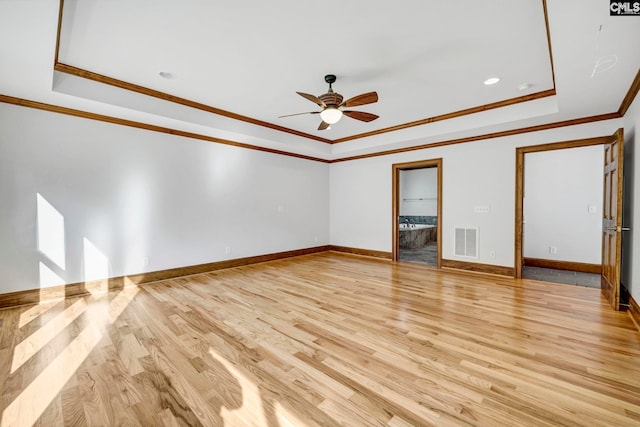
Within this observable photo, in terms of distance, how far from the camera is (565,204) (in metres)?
5.39

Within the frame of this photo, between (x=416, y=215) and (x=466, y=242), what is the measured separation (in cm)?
444

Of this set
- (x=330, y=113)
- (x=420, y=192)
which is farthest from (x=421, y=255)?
(x=330, y=113)

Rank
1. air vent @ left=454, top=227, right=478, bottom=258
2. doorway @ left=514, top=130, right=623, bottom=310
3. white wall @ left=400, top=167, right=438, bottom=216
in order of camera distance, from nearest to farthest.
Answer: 1. doorway @ left=514, top=130, right=623, bottom=310
2. air vent @ left=454, top=227, right=478, bottom=258
3. white wall @ left=400, top=167, right=438, bottom=216

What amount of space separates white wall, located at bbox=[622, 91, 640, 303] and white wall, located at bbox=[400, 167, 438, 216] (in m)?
5.48

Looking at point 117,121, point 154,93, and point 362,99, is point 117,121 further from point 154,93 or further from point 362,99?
point 362,99

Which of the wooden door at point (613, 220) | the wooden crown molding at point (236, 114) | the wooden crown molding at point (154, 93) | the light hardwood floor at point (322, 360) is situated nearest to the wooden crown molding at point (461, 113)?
the wooden crown molding at point (236, 114)

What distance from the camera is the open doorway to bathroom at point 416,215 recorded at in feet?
20.3

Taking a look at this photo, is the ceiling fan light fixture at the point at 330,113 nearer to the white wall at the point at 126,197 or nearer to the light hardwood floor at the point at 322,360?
the light hardwood floor at the point at 322,360

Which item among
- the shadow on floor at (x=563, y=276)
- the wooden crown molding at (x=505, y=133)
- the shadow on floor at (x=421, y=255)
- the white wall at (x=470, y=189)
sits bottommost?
the shadow on floor at (x=563, y=276)

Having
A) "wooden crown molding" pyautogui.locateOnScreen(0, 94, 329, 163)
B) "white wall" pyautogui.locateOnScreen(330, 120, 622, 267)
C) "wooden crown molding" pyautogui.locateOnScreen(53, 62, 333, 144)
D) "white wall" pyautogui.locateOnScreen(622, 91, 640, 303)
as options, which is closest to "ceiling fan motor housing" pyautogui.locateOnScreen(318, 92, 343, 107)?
"wooden crown molding" pyautogui.locateOnScreen(53, 62, 333, 144)

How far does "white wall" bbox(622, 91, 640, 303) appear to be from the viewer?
298 centimetres

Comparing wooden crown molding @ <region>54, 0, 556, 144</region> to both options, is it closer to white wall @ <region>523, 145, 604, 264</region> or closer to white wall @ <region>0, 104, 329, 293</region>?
white wall @ <region>0, 104, 329, 293</region>

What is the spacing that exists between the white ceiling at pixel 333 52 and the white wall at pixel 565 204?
6.13 ft

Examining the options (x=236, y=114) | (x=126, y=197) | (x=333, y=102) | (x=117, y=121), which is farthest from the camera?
(x=236, y=114)
